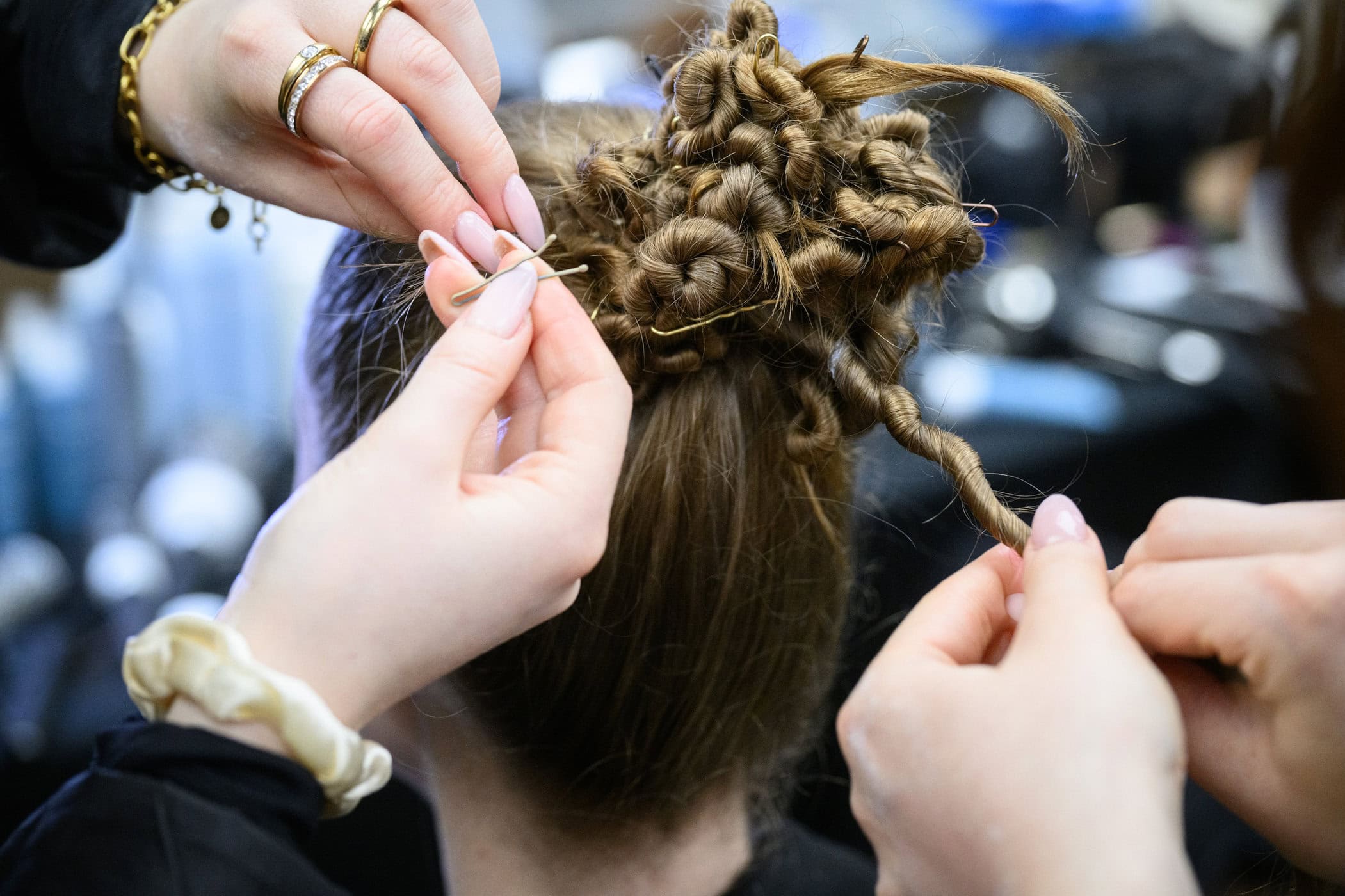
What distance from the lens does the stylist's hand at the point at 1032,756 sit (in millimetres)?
484

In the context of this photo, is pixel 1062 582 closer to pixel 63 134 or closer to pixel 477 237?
pixel 477 237

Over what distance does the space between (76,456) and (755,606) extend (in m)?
1.44

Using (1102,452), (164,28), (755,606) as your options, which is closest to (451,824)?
(755,606)

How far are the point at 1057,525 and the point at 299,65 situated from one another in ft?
2.23

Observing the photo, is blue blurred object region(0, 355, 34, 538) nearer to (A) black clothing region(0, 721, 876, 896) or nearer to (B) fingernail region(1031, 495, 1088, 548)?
(A) black clothing region(0, 721, 876, 896)

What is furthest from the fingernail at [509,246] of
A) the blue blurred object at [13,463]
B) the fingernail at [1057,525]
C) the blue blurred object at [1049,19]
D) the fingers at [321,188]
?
the blue blurred object at [1049,19]

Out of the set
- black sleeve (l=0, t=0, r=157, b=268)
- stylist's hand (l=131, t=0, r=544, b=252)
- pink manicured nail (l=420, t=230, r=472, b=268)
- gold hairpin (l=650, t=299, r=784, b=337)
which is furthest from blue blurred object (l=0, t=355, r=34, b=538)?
gold hairpin (l=650, t=299, r=784, b=337)

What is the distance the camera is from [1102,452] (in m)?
1.79

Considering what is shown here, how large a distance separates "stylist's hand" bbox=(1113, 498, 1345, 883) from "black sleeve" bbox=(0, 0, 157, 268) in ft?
3.41

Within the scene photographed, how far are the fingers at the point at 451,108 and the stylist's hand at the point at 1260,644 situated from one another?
20.8 inches

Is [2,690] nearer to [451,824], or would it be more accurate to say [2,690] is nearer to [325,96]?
[451,824]

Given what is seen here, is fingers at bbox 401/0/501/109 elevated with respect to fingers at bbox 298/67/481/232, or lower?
elevated

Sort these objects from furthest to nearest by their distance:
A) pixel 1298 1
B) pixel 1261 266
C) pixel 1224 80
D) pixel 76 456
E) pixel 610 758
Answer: pixel 1224 80, pixel 76 456, pixel 1261 266, pixel 1298 1, pixel 610 758

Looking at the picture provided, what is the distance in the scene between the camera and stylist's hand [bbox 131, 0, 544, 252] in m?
0.76
